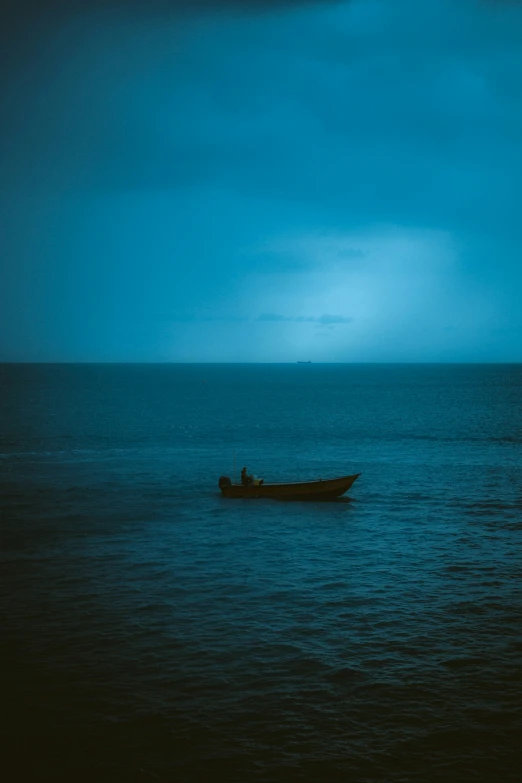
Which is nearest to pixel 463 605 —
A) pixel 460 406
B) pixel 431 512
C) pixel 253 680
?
pixel 253 680

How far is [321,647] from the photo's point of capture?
77.6 ft

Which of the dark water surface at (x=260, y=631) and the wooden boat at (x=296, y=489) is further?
the wooden boat at (x=296, y=489)

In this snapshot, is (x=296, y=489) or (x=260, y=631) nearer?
(x=260, y=631)

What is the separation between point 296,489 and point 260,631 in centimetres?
2425

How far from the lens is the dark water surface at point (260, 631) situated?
17.7 meters

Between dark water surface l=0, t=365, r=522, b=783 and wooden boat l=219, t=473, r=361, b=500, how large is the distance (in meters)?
1.39

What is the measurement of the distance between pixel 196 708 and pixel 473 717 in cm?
802

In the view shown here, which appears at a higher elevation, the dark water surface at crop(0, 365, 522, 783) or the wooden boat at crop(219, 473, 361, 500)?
the wooden boat at crop(219, 473, 361, 500)

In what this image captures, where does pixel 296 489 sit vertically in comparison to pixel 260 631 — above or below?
above

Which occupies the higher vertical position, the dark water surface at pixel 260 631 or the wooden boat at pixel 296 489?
the wooden boat at pixel 296 489

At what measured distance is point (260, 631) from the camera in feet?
82.7

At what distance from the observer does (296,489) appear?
49.2 meters

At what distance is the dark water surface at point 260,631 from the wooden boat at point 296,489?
4.54ft

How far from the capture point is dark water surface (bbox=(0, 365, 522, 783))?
1769 cm
